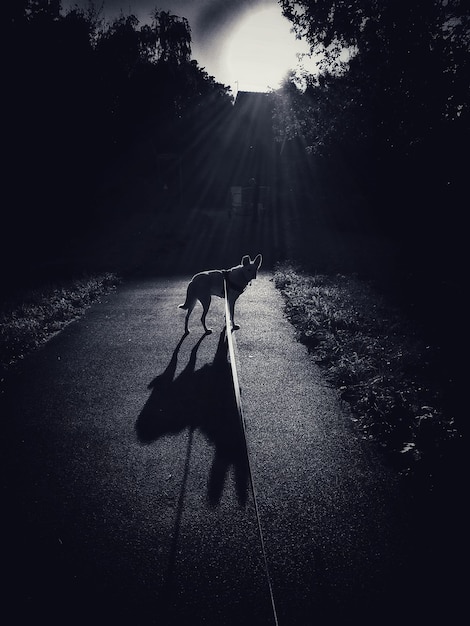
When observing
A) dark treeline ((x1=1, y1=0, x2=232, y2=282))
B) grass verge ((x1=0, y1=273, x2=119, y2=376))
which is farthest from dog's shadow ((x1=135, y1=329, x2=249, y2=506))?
dark treeline ((x1=1, y1=0, x2=232, y2=282))

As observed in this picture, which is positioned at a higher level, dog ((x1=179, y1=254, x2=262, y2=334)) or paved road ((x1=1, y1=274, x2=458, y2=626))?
dog ((x1=179, y1=254, x2=262, y2=334))

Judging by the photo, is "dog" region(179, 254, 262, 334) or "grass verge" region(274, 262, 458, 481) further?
"dog" region(179, 254, 262, 334)

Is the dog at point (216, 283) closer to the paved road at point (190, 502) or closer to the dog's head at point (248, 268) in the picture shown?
the dog's head at point (248, 268)

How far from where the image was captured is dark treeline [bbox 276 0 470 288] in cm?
930

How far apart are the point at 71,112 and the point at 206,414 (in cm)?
2189

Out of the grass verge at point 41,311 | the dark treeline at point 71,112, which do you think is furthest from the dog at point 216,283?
the dark treeline at point 71,112

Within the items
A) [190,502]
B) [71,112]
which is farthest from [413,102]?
[71,112]

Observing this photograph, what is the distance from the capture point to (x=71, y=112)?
792 inches

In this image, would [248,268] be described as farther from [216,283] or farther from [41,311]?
[41,311]

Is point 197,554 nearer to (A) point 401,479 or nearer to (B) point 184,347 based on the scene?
(A) point 401,479

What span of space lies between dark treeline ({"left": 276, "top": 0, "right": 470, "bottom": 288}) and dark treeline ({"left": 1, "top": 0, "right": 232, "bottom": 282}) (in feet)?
42.4

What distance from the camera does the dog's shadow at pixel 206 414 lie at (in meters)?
3.86

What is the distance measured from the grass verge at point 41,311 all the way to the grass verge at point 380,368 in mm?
5761

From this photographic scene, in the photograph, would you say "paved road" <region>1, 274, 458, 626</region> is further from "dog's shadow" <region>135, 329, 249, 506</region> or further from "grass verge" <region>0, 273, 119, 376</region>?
"grass verge" <region>0, 273, 119, 376</region>
